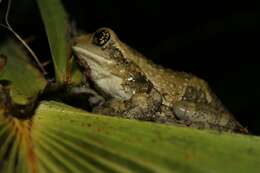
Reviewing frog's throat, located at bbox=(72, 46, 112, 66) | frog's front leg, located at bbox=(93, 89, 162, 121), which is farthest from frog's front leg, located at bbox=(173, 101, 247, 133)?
frog's throat, located at bbox=(72, 46, 112, 66)

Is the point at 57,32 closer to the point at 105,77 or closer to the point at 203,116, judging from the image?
the point at 105,77

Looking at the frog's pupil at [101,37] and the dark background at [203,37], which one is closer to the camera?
the frog's pupil at [101,37]

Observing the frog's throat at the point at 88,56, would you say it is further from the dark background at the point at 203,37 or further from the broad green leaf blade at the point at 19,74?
the dark background at the point at 203,37

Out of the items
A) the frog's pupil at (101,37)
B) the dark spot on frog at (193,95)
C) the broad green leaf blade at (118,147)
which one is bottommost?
the broad green leaf blade at (118,147)

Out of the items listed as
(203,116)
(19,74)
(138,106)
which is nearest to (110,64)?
(138,106)

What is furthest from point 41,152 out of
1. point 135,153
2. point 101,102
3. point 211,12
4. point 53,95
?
point 211,12

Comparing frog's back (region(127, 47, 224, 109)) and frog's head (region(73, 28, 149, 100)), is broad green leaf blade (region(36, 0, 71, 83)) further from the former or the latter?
frog's back (region(127, 47, 224, 109))

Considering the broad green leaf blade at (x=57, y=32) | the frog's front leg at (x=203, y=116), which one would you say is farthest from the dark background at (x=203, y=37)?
the broad green leaf blade at (x=57, y=32)
